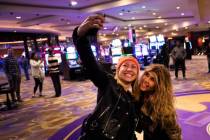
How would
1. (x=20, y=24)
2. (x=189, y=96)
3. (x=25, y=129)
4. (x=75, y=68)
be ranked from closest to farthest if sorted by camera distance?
(x=25, y=129)
(x=189, y=96)
(x=75, y=68)
(x=20, y=24)

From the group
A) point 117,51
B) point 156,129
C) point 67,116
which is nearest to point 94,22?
point 156,129

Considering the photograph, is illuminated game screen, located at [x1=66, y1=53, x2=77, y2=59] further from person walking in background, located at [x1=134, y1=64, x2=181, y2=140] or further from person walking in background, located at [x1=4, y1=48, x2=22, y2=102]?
person walking in background, located at [x1=134, y1=64, x2=181, y2=140]

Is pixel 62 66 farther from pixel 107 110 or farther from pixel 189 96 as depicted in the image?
pixel 107 110

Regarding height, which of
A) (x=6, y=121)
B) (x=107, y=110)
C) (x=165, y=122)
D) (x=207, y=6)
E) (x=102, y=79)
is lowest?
(x=6, y=121)

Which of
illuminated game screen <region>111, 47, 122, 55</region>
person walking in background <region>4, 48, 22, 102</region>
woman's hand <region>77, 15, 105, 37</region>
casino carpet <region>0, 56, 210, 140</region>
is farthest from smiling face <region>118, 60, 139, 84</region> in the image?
illuminated game screen <region>111, 47, 122, 55</region>

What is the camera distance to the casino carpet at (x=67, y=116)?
15.1 feet

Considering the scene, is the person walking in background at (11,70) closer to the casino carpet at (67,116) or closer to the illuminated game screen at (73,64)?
the casino carpet at (67,116)

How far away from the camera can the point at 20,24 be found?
16.8m

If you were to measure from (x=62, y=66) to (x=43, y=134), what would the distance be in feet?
31.5

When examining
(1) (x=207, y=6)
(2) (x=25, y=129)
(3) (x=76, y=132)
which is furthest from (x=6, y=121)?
A: (1) (x=207, y=6)

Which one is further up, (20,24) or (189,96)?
(20,24)

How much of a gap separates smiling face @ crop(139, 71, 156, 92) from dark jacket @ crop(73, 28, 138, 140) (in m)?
0.13

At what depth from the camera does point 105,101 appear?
1.52 meters

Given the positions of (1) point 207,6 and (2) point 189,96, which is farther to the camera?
(1) point 207,6
